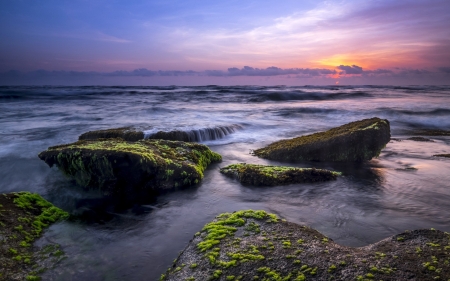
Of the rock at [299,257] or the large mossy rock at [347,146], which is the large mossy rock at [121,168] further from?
the large mossy rock at [347,146]

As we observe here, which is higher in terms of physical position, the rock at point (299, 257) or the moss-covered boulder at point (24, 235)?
the rock at point (299, 257)

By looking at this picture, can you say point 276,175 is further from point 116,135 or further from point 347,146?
point 116,135

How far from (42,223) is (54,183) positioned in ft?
10.2

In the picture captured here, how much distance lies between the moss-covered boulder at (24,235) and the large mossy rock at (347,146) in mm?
6412

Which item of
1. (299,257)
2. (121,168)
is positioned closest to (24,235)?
(121,168)

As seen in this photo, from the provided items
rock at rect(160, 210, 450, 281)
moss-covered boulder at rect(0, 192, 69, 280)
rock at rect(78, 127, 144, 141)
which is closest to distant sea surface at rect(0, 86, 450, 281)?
moss-covered boulder at rect(0, 192, 69, 280)

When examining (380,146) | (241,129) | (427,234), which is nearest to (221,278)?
(427,234)

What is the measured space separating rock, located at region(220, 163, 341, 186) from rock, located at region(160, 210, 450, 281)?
2900 millimetres

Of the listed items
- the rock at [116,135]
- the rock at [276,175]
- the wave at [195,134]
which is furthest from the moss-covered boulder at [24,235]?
the wave at [195,134]

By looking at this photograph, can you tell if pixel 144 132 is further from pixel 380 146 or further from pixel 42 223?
pixel 380 146

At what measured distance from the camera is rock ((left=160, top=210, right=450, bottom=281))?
2990 millimetres

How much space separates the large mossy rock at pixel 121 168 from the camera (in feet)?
21.4

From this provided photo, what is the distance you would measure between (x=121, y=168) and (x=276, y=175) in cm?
338

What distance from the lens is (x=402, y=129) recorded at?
18.9 meters
